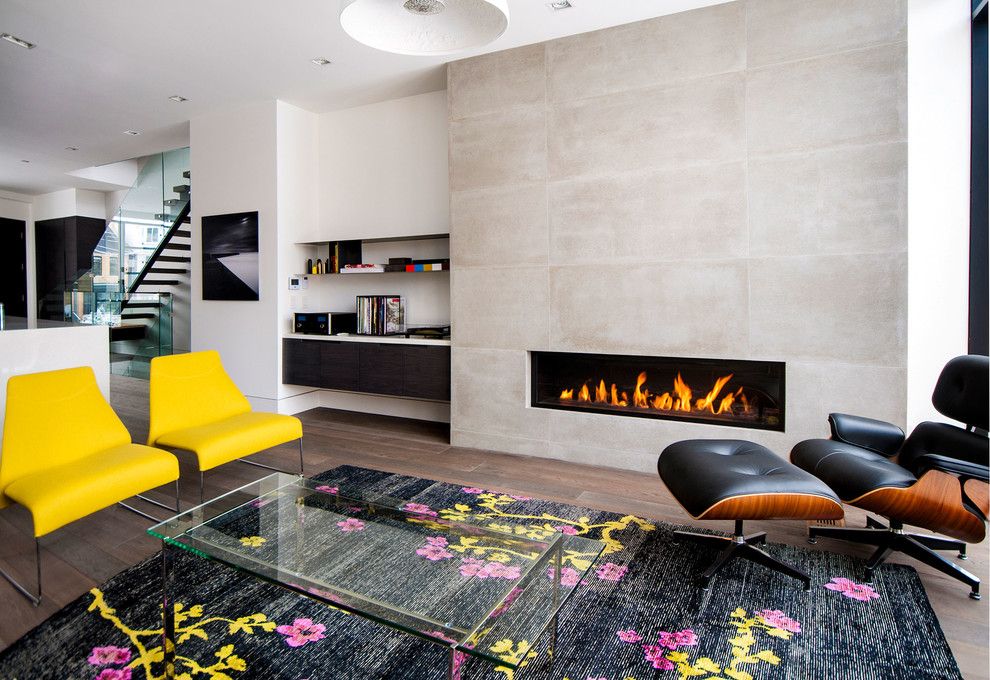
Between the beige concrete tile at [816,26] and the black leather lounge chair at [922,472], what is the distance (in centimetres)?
182

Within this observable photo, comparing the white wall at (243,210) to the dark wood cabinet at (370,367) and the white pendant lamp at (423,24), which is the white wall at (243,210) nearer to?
the dark wood cabinet at (370,367)

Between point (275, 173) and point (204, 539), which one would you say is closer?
point (204, 539)

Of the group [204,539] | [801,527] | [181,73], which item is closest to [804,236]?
[801,527]

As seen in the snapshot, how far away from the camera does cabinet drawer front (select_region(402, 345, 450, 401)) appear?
4570 mm

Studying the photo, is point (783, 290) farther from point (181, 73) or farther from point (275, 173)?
point (181, 73)

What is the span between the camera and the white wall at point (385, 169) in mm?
5016

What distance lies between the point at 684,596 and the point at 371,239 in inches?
145

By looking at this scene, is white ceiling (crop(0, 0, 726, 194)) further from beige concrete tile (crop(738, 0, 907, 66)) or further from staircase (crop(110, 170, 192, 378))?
staircase (crop(110, 170, 192, 378))

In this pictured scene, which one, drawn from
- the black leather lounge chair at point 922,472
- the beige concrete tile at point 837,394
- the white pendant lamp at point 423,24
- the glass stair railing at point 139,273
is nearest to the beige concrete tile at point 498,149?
the white pendant lamp at point 423,24

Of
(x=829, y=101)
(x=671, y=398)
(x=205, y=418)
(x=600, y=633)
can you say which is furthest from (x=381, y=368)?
(x=829, y=101)

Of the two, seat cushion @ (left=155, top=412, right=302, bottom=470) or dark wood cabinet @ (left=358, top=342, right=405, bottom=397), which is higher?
dark wood cabinet @ (left=358, top=342, right=405, bottom=397)

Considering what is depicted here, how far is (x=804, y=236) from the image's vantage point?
3342mm

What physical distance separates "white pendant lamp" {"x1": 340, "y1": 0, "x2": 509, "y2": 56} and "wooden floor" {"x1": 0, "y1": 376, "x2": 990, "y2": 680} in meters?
2.37

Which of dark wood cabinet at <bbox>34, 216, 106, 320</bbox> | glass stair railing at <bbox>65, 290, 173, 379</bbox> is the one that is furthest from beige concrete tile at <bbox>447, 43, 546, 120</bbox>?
dark wood cabinet at <bbox>34, 216, 106, 320</bbox>
